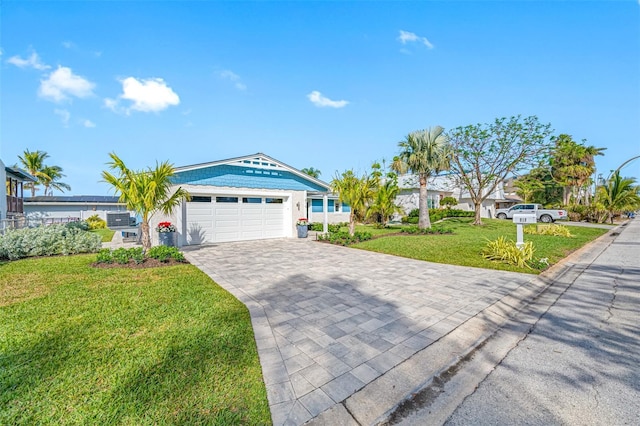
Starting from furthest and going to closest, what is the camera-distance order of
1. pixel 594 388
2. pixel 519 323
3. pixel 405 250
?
pixel 405 250, pixel 519 323, pixel 594 388

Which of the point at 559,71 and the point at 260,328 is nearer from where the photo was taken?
the point at 260,328

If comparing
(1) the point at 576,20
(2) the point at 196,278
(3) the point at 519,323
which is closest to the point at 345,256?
(2) the point at 196,278

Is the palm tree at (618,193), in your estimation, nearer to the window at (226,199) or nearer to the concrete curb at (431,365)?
the concrete curb at (431,365)

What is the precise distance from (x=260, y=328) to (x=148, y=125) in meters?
14.1

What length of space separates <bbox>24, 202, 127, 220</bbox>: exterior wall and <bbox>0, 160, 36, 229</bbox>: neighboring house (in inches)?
309

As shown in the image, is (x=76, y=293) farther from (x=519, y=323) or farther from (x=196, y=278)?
(x=519, y=323)

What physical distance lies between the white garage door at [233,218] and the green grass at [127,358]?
6.30m

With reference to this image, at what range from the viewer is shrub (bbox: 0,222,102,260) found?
7590mm

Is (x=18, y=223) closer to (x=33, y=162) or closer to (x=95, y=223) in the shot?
(x=95, y=223)

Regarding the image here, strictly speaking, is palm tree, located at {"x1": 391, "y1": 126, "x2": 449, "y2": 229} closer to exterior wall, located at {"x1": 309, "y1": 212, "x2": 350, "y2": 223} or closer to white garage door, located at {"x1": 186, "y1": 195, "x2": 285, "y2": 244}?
exterior wall, located at {"x1": 309, "y1": 212, "x2": 350, "y2": 223}

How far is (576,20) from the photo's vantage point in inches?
328

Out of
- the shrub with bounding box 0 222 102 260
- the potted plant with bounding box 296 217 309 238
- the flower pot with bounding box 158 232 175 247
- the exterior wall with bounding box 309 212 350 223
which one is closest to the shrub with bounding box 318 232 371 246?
the potted plant with bounding box 296 217 309 238

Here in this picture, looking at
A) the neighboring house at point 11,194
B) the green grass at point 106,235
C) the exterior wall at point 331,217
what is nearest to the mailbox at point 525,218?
the exterior wall at point 331,217

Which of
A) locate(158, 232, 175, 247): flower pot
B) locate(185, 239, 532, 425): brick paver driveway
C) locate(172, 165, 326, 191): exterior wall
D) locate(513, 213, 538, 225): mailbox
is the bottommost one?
locate(185, 239, 532, 425): brick paver driveway
